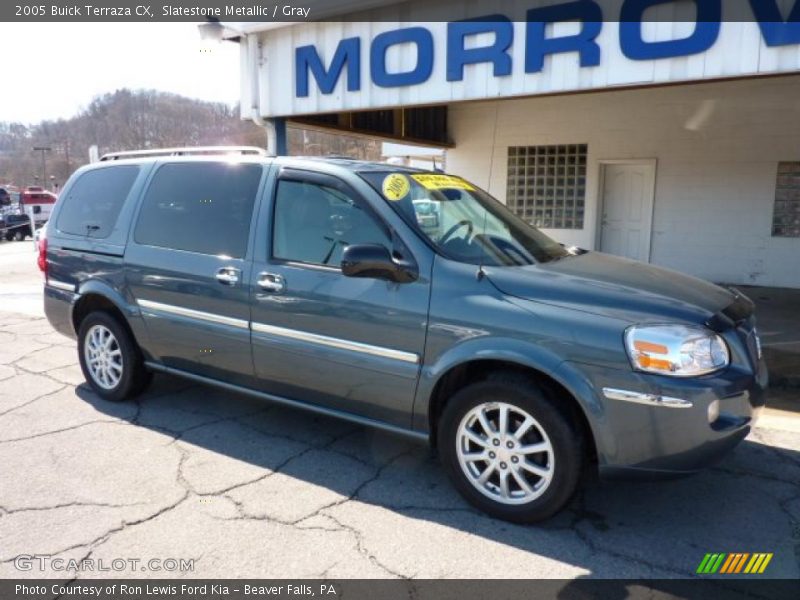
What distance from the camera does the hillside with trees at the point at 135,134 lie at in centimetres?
3547

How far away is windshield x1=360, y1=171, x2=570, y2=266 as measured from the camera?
11.4ft

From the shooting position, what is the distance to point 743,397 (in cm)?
290

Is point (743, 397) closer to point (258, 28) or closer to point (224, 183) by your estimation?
point (224, 183)

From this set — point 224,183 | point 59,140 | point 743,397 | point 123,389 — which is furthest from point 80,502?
point 59,140

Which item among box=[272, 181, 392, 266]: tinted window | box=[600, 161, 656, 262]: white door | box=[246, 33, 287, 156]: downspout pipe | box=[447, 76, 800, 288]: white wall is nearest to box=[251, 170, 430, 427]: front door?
box=[272, 181, 392, 266]: tinted window

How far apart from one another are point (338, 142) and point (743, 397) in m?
41.3

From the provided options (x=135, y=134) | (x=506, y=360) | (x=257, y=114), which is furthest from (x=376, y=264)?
(x=135, y=134)

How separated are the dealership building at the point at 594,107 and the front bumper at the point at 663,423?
378 centimetres

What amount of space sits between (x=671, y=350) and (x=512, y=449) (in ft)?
2.94

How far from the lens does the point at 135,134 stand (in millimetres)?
54031

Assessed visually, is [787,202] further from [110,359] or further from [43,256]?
[43,256]

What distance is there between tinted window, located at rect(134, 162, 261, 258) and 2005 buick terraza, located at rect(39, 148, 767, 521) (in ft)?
0.05

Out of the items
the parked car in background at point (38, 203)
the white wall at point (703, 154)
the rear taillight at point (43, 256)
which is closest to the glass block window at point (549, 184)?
the white wall at point (703, 154)

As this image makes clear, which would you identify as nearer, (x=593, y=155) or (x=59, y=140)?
(x=593, y=155)
